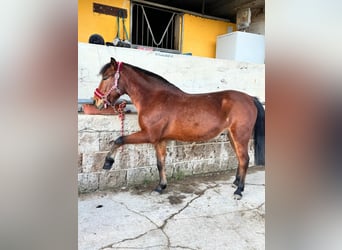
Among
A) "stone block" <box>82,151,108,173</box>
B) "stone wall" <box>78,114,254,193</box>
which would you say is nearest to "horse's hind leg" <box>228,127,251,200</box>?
"stone wall" <box>78,114,254,193</box>

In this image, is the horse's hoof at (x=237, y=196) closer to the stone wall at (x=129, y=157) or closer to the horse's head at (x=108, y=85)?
the stone wall at (x=129, y=157)

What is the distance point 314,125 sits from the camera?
396 millimetres

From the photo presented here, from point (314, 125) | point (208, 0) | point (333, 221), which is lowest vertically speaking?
point (333, 221)

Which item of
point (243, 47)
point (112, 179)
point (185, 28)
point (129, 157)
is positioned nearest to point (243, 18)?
point (243, 47)

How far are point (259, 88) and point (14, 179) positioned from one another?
3328 mm

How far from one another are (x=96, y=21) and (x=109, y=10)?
245 mm

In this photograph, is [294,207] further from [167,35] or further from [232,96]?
[167,35]

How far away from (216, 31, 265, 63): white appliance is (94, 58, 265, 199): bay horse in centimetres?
140

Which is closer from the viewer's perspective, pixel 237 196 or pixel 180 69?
pixel 237 196

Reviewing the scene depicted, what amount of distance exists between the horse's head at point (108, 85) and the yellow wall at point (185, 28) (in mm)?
1001

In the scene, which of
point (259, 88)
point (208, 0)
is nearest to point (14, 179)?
point (259, 88)

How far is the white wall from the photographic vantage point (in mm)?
2332

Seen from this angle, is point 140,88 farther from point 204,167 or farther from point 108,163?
point 204,167

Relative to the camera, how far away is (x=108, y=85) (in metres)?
2.25
